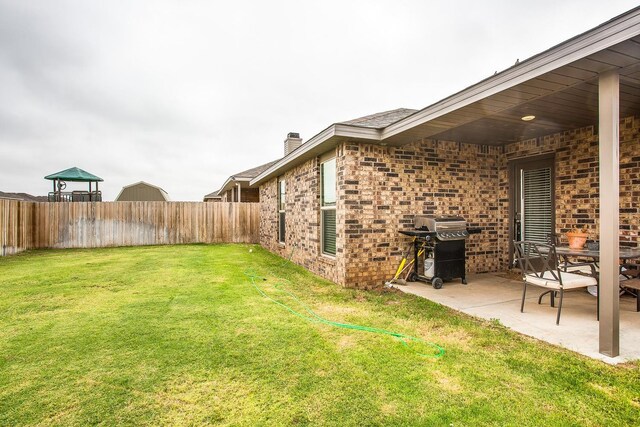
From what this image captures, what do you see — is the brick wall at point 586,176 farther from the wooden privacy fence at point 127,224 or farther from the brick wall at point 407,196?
the wooden privacy fence at point 127,224

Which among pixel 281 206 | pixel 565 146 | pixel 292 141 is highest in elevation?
pixel 292 141

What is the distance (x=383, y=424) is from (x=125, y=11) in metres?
10.3

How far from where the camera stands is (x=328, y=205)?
6352 millimetres

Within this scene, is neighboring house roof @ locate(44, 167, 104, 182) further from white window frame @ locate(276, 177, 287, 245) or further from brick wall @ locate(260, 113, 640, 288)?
brick wall @ locate(260, 113, 640, 288)

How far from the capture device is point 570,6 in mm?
8211

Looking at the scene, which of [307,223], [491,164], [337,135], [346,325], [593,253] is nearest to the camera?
[346,325]

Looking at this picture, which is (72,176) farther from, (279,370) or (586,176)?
(586,176)

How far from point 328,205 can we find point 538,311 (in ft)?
12.5

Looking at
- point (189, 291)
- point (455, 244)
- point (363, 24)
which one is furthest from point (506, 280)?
point (363, 24)

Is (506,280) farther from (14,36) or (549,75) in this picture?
(14,36)

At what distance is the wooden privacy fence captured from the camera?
11.4 meters

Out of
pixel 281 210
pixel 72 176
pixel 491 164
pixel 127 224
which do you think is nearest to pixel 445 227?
pixel 491 164

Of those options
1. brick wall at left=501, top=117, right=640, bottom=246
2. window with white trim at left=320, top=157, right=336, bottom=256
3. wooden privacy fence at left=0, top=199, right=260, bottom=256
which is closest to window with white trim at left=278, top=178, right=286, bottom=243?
window with white trim at left=320, top=157, right=336, bottom=256

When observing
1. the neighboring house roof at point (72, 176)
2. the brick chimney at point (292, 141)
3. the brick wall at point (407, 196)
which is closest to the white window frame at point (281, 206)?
the brick chimney at point (292, 141)
